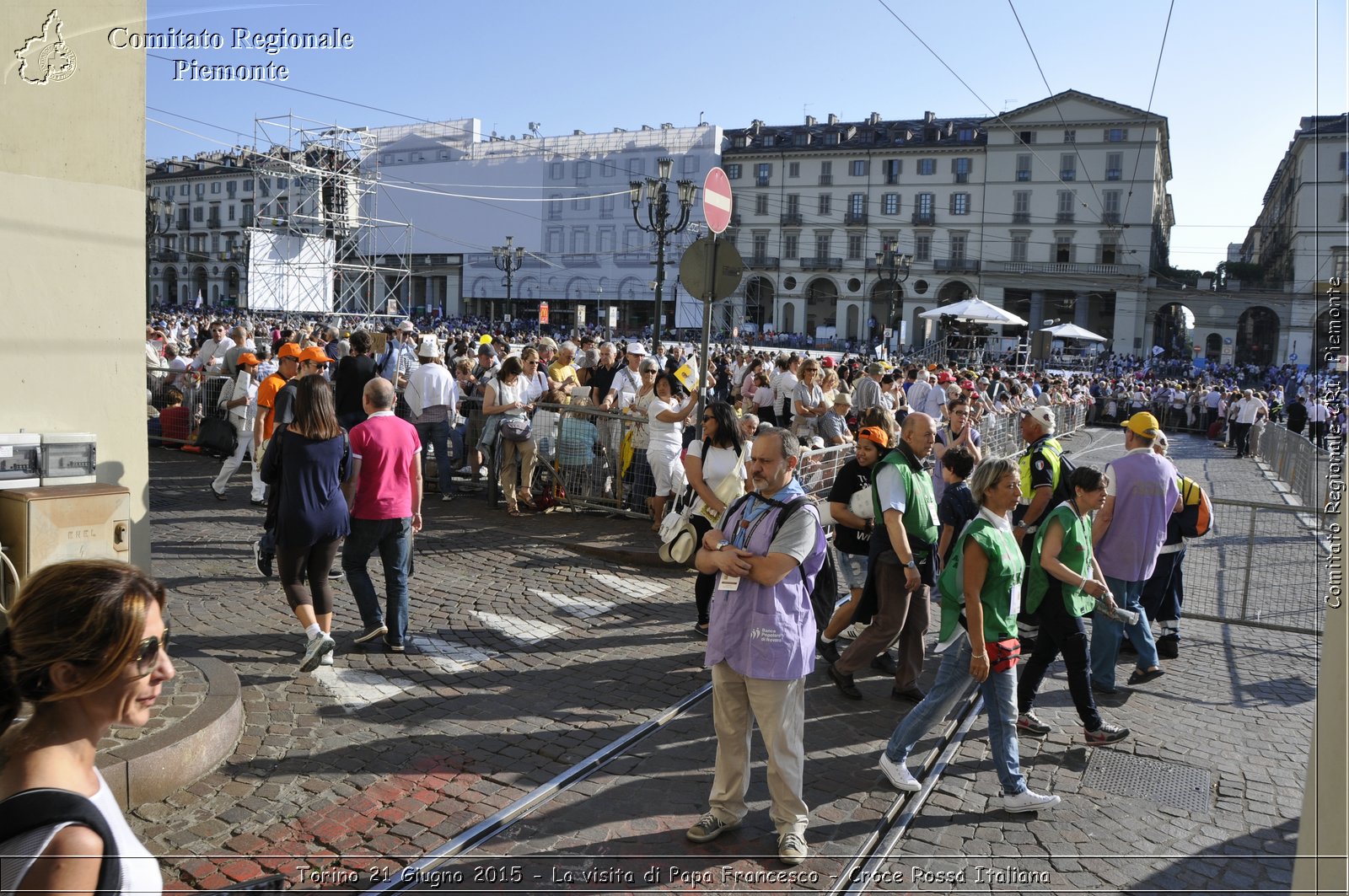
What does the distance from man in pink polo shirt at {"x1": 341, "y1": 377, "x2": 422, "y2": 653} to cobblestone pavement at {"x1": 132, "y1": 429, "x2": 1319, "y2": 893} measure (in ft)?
1.00

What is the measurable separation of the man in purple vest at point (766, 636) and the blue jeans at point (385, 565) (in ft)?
9.38

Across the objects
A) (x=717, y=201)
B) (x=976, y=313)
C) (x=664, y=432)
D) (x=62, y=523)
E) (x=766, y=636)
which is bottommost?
(x=766, y=636)

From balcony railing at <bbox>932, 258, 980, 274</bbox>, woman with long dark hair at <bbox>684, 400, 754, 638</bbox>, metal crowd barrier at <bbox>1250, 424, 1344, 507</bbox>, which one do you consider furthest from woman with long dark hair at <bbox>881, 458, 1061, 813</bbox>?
balcony railing at <bbox>932, 258, 980, 274</bbox>

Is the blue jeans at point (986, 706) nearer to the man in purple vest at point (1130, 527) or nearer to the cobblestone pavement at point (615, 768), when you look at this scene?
the cobblestone pavement at point (615, 768)

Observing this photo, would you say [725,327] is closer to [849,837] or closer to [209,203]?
[209,203]

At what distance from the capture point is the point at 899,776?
4.76 metres

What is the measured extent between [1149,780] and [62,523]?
552 cm

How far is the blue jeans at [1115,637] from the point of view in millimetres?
6363

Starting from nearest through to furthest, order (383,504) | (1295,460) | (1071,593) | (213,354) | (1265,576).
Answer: (1071,593) → (383,504) → (1265,576) → (213,354) → (1295,460)

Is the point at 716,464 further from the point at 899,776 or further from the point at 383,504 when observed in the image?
the point at 899,776

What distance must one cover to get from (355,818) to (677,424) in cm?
556

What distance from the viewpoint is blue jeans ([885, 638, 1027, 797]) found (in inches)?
181

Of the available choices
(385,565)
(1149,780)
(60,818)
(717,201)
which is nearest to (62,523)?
(385,565)

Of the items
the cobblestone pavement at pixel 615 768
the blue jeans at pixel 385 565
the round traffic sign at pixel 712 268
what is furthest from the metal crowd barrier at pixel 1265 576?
the blue jeans at pixel 385 565
